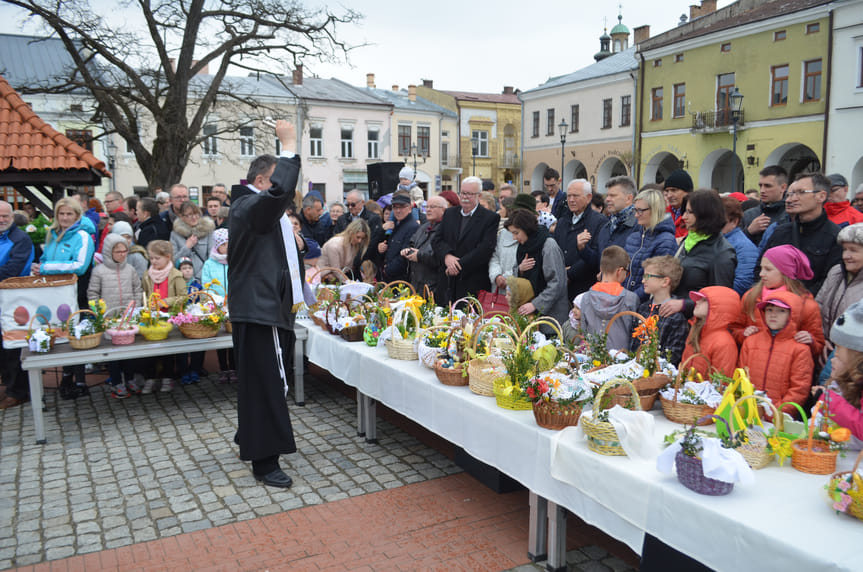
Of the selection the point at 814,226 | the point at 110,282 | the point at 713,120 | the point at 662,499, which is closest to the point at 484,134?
the point at 713,120

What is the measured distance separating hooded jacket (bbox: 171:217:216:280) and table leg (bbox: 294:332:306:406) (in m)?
1.76

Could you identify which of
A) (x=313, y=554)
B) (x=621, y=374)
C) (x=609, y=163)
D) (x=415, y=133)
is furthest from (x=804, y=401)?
(x=415, y=133)

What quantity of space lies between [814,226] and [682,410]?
5.66 feet

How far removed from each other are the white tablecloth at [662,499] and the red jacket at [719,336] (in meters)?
0.39

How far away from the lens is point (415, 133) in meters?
41.8

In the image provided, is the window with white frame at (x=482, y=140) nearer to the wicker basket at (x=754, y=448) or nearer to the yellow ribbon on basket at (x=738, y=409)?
the yellow ribbon on basket at (x=738, y=409)

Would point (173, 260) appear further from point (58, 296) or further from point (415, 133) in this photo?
point (415, 133)

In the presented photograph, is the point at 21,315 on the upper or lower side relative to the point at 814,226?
lower

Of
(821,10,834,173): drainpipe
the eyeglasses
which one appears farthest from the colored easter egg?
(821,10,834,173): drainpipe

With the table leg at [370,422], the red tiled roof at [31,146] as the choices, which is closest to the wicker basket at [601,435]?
the table leg at [370,422]

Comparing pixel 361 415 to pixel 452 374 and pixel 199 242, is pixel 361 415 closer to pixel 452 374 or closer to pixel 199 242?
pixel 452 374

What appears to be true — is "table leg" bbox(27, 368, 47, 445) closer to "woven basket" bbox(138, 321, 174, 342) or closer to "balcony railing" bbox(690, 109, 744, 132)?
"woven basket" bbox(138, 321, 174, 342)

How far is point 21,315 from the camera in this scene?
5809mm

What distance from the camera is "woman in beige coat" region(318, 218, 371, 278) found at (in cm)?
736
